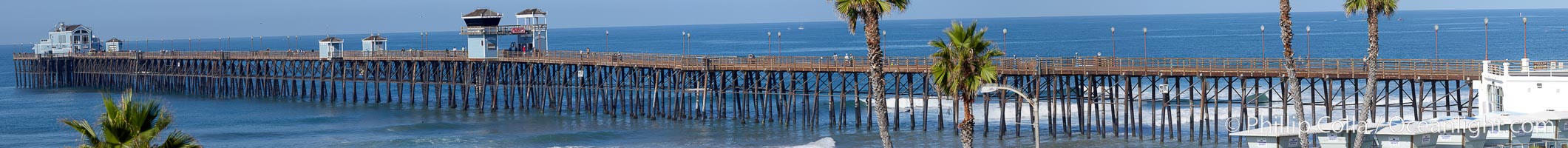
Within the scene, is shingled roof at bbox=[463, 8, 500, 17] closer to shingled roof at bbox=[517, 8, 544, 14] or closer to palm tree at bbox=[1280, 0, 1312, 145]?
shingled roof at bbox=[517, 8, 544, 14]

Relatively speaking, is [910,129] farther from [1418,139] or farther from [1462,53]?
[1462,53]

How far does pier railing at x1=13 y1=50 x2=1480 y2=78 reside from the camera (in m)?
40.7

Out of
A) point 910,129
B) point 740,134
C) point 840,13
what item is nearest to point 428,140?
point 740,134

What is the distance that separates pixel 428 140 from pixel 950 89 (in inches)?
1156

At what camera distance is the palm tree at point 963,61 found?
26.4 meters

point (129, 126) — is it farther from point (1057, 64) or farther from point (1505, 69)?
point (1057, 64)

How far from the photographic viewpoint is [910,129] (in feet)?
172

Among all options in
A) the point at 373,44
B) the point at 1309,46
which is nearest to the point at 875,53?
the point at 1309,46

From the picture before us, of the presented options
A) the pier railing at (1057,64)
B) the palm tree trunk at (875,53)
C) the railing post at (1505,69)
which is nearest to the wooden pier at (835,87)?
the pier railing at (1057,64)

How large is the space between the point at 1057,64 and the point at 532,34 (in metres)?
25.9

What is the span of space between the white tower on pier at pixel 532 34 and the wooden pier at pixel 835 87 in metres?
1.09

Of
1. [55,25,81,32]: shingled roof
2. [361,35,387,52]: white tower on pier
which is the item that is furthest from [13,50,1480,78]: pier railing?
[55,25,81,32]: shingled roof

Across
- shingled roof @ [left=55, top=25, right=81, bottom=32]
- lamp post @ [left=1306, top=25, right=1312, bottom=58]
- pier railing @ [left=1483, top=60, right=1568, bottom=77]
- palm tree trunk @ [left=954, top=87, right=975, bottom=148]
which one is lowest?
palm tree trunk @ [left=954, top=87, right=975, bottom=148]

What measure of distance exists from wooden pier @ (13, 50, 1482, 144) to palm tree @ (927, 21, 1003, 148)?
6515mm
